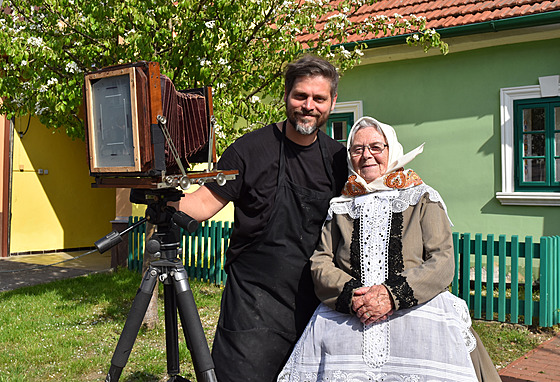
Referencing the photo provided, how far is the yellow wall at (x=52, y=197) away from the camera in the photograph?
38.0 feet

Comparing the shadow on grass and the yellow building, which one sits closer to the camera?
the shadow on grass

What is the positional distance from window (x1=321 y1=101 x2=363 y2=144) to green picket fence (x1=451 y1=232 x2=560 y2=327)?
3.67 metres

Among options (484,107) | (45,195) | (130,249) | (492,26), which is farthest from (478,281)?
(45,195)

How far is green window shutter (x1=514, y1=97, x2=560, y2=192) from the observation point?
7.84 metres

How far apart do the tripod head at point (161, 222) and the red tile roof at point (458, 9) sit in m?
6.80

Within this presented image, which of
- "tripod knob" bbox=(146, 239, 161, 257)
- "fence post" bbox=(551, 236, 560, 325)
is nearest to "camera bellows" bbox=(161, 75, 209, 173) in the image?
"tripod knob" bbox=(146, 239, 161, 257)

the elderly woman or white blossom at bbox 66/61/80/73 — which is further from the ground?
white blossom at bbox 66/61/80/73

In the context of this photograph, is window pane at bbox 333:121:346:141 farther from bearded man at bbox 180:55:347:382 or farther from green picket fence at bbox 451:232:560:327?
bearded man at bbox 180:55:347:382

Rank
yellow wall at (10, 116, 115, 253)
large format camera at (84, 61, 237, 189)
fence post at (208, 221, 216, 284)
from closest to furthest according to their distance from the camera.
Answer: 1. large format camera at (84, 61, 237, 189)
2. fence post at (208, 221, 216, 284)
3. yellow wall at (10, 116, 115, 253)

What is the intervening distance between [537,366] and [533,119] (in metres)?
3.97

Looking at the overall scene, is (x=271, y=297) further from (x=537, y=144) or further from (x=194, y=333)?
(x=537, y=144)

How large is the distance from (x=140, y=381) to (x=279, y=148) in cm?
277

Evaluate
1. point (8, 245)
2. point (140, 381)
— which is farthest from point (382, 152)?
point (8, 245)

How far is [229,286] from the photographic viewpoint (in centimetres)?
284
